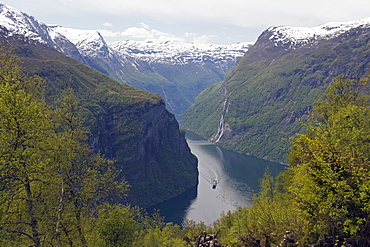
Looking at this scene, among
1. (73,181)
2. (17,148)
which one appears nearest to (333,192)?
(73,181)

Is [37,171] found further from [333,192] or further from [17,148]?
[333,192]

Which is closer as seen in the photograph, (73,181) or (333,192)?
(333,192)

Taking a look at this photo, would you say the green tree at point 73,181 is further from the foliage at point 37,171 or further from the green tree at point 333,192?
the green tree at point 333,192

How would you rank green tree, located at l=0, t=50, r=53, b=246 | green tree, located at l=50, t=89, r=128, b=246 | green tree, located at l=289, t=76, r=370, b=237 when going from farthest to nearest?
1. green tree, located at l=50, t=89, r=128, b=246
2. green tree, located at l=289, t=76, r=370, b=237
3. green tree, located at l=0, t=50, r=53, b=246

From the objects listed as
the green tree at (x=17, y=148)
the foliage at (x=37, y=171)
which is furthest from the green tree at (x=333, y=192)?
the green tree at (x=17, y=148)

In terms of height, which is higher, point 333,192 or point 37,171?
point 37,171

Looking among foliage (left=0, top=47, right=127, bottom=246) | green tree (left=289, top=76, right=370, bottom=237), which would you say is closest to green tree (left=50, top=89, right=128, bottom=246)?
foliage (left=0, top=47, right=127, bottom=246)

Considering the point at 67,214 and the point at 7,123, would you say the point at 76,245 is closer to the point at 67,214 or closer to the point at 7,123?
the point at 67,214

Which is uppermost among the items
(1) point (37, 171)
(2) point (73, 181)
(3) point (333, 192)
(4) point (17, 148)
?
(4) point (17, 148)

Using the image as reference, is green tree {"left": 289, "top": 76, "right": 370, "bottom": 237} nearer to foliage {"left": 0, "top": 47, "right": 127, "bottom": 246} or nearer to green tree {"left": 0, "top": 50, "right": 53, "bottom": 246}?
foliage {"left": 0, "top": 47, "right": 127, "bottom": 246}

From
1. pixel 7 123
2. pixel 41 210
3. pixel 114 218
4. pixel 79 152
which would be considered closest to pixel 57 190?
pixel 41 210

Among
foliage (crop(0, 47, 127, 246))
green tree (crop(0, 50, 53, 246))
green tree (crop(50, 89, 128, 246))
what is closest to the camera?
green tree (crop(0, 50, 53, 246))

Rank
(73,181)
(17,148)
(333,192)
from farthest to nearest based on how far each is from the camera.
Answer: (73,181) < (333,192) < (17,148)
